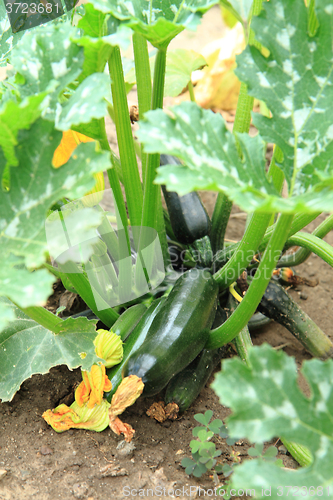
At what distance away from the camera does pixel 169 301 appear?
149 cm

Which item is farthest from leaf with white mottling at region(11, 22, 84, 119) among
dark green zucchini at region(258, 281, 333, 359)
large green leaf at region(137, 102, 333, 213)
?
dark green zucchini at region(258, 281, 333, 359)

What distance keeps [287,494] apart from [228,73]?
3.19 meters

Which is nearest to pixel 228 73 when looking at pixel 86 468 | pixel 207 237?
pixel 207 237

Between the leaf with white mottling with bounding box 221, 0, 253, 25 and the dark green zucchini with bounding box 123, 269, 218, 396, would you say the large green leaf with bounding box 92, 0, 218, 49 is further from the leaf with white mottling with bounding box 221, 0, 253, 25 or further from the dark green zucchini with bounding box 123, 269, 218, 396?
the dark green zucchini with bounding box 123, 269, 218, 396

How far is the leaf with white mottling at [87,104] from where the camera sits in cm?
96

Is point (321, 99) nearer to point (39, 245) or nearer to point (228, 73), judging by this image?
point (39, 245)

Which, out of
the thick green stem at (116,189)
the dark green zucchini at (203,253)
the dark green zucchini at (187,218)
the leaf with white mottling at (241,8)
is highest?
the leaf with white mottling at (241,8)

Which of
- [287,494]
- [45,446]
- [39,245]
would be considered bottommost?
[45,446]

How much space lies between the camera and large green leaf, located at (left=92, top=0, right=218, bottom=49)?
1.01 meters

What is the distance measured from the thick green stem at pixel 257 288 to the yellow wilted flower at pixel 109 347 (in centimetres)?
30

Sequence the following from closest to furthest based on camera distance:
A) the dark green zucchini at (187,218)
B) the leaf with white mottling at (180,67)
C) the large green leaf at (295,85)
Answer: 1. the large green leaf at (295,85)
2. the dark green zucchini at (187,218)
3. the leaf with white mottling at (180,67)

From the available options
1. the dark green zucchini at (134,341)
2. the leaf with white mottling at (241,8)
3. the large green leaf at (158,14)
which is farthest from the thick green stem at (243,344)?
the leaf with white mottling at (241,8)

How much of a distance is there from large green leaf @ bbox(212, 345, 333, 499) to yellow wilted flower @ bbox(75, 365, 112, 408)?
65 centimetres

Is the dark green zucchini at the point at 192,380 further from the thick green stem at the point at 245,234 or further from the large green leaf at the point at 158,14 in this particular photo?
the large green leaf at the point at 158,14
